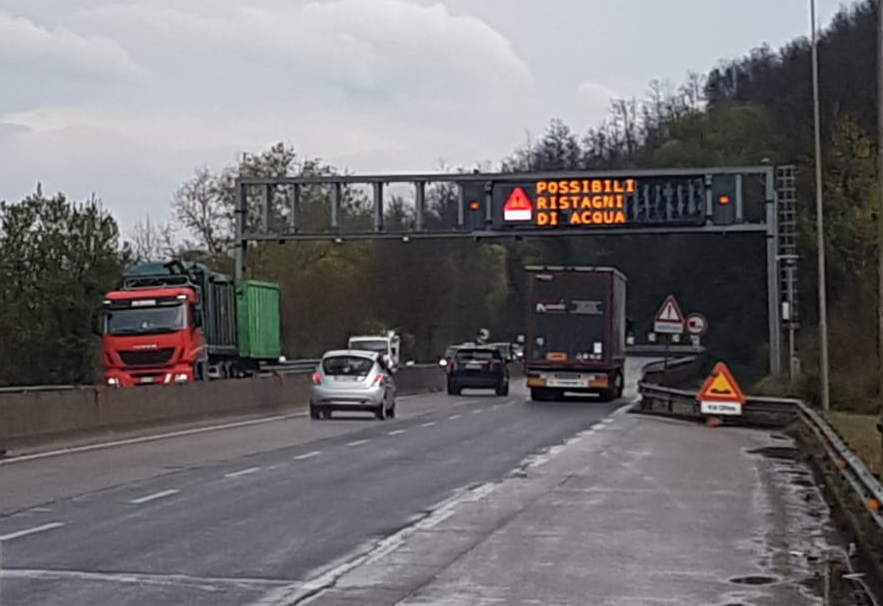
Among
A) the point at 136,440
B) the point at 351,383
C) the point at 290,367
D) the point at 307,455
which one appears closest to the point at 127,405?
the point at 136,440

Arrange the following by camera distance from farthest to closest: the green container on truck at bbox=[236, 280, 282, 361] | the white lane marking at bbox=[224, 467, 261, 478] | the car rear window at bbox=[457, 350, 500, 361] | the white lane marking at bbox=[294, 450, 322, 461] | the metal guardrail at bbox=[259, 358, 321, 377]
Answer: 1. the car rear window at bbox=[457, 350, 500, 361]
2. the metal guardrail at bbox=[259, 358, 321, 377]
3. the green container on truck at bbox=[236, 280, 282, 361]
4. the white lane marking at bbox=[294, 450, 322, 461]
5. the white lane marking at bbox=[224, 467, 261, 478]

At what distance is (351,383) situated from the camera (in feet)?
122

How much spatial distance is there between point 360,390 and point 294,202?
61.2ft

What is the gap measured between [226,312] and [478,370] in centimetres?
1115

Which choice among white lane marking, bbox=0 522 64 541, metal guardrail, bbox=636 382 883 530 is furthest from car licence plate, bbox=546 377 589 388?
white lane marking, bbox=0 522 64 541

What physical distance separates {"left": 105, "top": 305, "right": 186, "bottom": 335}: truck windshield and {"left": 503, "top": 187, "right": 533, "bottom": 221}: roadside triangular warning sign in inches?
495

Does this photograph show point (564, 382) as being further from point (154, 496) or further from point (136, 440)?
point (154, 496)

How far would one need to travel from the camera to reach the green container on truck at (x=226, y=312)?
4559cm

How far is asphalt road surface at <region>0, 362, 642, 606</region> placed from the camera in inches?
476

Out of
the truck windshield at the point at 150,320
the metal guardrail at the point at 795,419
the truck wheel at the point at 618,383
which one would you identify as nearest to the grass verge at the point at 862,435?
the metal guardrail at the point at 795,419

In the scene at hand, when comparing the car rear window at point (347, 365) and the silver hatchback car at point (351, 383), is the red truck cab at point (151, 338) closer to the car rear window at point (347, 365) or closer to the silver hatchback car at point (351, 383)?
the silver hatchback car at point (351, 383)

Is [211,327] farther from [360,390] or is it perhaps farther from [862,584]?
[862,584]

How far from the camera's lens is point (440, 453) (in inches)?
1049

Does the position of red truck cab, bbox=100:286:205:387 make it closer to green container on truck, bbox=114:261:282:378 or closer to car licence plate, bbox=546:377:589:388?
green container on truck, bbox=114:261:282:378
